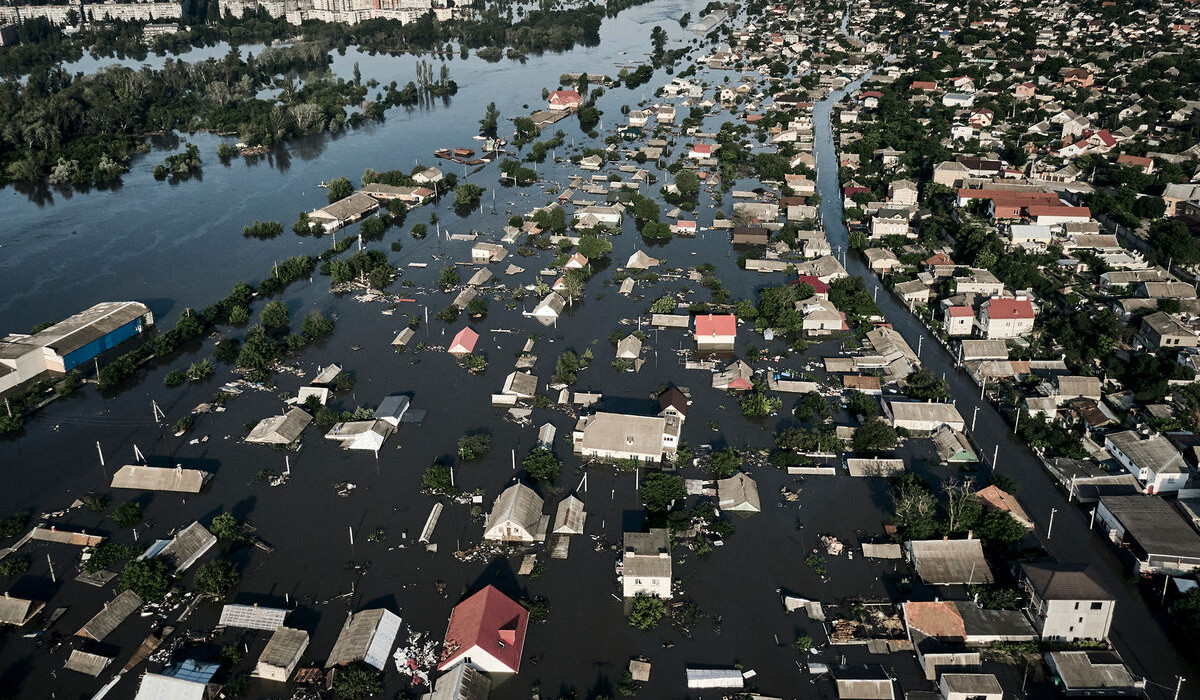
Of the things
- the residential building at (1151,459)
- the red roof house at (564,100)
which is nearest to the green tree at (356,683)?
the residential building at (1151,459)

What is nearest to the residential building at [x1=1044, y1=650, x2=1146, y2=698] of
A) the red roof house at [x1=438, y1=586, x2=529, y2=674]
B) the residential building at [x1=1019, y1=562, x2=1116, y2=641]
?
the residential building at [x1=1019, y1=562, x2=1116, y2=641]

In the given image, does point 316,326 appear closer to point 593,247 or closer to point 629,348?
point 629,348

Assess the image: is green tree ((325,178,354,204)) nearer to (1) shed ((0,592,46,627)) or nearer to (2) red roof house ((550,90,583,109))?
(2) red roof house ((550,90,583,109))

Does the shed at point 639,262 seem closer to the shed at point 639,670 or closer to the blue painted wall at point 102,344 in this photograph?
the blue painted wall at point 102,344

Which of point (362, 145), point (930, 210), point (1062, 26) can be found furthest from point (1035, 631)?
point (1062, 26)

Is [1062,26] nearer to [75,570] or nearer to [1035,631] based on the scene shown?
[1035,631]

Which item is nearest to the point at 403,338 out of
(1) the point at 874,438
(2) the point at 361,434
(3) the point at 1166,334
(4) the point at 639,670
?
(2) the point at 361,434
